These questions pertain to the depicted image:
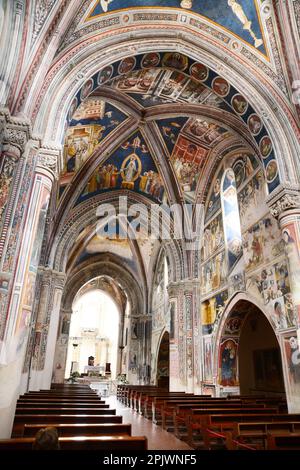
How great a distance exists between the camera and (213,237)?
1491 cm

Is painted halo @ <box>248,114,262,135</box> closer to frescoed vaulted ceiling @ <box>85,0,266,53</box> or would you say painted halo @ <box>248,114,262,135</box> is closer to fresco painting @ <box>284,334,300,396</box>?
frescoed vaulted ceiling @ <box>85,0,266,53</box>

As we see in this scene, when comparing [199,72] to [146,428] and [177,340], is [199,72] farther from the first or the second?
[177,340]

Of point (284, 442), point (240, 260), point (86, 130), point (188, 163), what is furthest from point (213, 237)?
point (284, 442)

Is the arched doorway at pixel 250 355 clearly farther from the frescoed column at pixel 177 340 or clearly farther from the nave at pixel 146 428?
the nave at pixel 146 428

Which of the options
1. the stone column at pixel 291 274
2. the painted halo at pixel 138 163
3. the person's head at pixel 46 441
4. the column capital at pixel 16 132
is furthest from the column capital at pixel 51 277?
the person's head at pixel 46 441

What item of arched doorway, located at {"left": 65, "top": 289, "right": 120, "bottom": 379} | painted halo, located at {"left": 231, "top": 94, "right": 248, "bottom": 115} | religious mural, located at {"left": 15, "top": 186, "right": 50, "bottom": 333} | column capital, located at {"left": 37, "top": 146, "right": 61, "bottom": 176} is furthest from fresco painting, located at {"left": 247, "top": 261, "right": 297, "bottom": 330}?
arched doorway, located at {"left": 65, "top": 289, "right": 120, "bottom": 379}

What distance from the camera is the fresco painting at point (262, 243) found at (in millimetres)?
10062

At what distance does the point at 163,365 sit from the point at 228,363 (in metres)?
10.6

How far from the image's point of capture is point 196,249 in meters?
16.6

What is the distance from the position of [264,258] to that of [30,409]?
7.79 meters

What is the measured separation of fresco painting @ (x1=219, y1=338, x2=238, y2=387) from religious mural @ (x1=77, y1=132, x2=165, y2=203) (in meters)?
8.01
